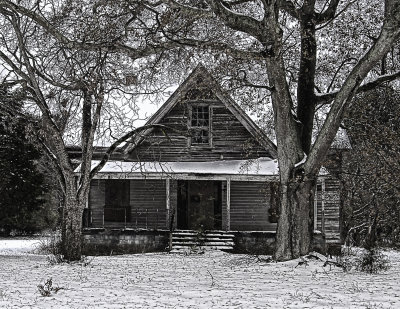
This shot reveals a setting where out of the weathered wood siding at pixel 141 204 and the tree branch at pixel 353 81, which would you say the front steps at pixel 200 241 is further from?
the tree branch at pixel 353 81

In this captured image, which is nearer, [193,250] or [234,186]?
[193,250]

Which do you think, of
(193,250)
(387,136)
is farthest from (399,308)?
(193,250)

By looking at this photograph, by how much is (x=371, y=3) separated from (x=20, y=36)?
35.6 feet

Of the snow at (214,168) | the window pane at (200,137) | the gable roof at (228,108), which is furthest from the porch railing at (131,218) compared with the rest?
the window pane at (200,137)

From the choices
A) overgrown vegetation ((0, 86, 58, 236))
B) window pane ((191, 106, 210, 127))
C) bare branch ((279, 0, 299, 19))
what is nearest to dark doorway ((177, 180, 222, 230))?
window pane ((191, 106, 210, 127))

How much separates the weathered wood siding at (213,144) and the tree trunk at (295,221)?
1106 cm

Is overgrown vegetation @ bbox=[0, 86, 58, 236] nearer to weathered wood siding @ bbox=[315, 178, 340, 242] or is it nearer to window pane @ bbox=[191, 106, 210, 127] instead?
window pane @ bbox=[191, 106, 210, 127]

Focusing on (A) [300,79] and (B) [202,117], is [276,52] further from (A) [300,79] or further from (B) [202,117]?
(B) [202,117]

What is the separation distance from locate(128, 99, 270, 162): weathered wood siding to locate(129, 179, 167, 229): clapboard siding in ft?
4.76

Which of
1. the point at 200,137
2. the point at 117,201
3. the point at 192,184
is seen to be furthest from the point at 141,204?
the point at 200,137

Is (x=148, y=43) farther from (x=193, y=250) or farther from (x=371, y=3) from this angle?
(x=193, y=250)

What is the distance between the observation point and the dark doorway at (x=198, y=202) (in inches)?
1067

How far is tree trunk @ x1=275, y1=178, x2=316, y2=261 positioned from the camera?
584 inches

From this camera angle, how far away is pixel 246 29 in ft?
47.0
